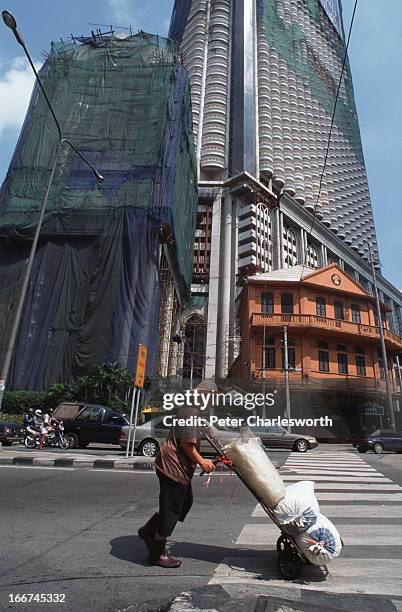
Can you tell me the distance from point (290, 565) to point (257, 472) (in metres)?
0.72

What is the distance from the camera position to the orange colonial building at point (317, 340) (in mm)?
35062

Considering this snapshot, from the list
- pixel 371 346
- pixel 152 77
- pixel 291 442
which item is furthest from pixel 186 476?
pixel 152 77

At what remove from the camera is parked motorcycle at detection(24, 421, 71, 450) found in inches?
628

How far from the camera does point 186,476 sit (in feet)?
11.6

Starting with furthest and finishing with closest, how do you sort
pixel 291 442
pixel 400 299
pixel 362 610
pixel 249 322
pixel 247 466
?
pixel 400 299, pixel 249 322, pixel 291 442, pixel 247 466, pixel 362 610

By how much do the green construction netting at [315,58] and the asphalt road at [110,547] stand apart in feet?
Result: 317

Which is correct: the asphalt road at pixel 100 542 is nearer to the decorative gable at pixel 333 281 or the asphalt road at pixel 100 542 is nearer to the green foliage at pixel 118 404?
the green foliage at pixel 118 404

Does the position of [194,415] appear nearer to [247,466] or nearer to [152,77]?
[247,466]

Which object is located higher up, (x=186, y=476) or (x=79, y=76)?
(x=79, y=76)

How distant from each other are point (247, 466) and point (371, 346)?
127ft

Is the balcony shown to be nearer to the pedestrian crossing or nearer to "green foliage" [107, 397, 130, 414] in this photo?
"green foliage" [107, 397, 130, 414]

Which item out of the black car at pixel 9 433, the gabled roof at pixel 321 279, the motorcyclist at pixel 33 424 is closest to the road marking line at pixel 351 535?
A: the motorcyclist at pixel 33 424

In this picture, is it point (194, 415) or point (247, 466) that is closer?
point (247, 466)

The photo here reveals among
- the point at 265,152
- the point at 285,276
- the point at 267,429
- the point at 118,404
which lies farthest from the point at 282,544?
the point at 265,152
